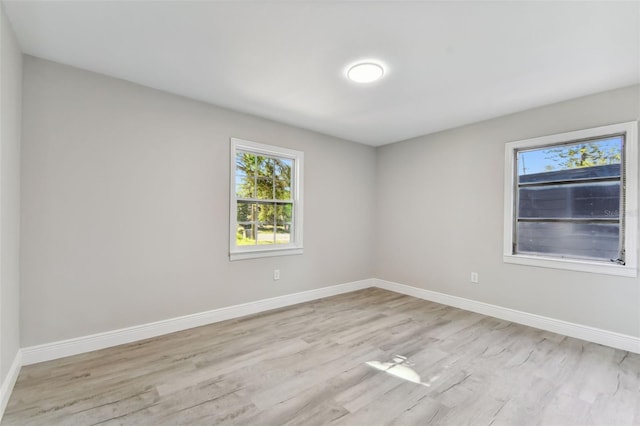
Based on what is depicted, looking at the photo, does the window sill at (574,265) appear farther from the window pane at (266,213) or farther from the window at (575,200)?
the window pane at (266,213)

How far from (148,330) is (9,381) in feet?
3.17

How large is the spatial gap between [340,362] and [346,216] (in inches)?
101

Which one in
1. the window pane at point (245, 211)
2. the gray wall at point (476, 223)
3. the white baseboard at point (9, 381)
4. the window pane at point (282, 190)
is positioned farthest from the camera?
the window pane at point (282, 190)

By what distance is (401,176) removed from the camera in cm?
465

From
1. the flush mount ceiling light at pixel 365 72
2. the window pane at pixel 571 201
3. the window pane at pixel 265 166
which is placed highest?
the flush mount ceiling light at pixel 365 72

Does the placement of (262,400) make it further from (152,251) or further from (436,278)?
(436,278)

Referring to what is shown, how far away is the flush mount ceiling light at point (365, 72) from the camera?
2.38 meters

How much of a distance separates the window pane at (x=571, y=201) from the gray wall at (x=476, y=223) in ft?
1.00

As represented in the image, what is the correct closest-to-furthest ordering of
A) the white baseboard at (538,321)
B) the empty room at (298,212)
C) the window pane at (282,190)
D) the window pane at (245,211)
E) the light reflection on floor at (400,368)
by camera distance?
1. the empty room at (298,212)
2. the light reflection on floor at (400,368)
3. the white baseboard at (538,321)
4. the window pane at (245,211)
5. the window pane at (282,190)

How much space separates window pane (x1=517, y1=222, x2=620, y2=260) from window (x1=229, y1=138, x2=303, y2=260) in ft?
→ 9.30

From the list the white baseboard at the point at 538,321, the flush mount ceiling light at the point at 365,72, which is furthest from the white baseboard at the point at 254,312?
the flush mount ceiling light at the point at 365,72

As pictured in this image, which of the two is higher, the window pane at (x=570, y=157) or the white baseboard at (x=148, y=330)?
the window pane at (x=570, y=157)

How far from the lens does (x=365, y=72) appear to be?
8.09 feet

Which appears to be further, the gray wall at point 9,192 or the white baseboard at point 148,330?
the white baseboard at point 148,330
